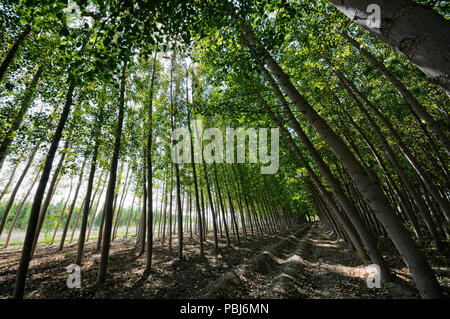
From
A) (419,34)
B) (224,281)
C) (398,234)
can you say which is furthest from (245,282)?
(419,34)

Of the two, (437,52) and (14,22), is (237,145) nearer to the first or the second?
(14,22)

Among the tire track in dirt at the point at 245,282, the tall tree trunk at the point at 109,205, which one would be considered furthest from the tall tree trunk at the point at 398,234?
the tall tree trunk at the point at 109,205

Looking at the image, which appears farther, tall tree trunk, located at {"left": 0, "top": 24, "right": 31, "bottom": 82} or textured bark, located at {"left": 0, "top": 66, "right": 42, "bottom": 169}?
textured bark, located at {"left": 0, "top": 66, "right": 42, "bottom": 169}

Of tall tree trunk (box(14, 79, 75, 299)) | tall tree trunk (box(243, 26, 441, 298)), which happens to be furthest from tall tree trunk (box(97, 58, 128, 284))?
tall tree trunk (box(243, 26, 441, 298))

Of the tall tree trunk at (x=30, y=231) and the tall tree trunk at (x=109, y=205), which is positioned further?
the tall tree trunk at (x=109, y=205)

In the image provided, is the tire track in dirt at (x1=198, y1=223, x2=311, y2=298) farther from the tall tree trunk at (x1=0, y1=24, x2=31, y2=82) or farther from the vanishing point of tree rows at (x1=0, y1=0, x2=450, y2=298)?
the tall tree trunk at (x1=0, y1=24, x2=31, y2=82)

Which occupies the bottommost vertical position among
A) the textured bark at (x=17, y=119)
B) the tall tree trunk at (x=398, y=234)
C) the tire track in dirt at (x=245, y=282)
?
the tire track in dirt at (x=245, y=282)

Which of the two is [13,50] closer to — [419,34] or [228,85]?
[228,85]

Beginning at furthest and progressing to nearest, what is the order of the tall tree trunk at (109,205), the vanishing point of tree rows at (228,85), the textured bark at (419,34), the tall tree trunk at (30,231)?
the tall tree trunk at (109,205) < the tall tree trunk at (30,231) < the vanishing point of tree rows at (228,85) < the textured bark at (419,34)

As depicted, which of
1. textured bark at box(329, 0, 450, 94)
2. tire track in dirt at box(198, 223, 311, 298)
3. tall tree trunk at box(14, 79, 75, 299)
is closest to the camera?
textured bark at box(329, 0, 450, 94)

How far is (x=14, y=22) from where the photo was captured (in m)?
5.67

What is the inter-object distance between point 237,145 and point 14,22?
15.6 metres

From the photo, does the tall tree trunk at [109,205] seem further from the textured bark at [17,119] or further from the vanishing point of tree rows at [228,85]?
the textured bark at [17,119]
